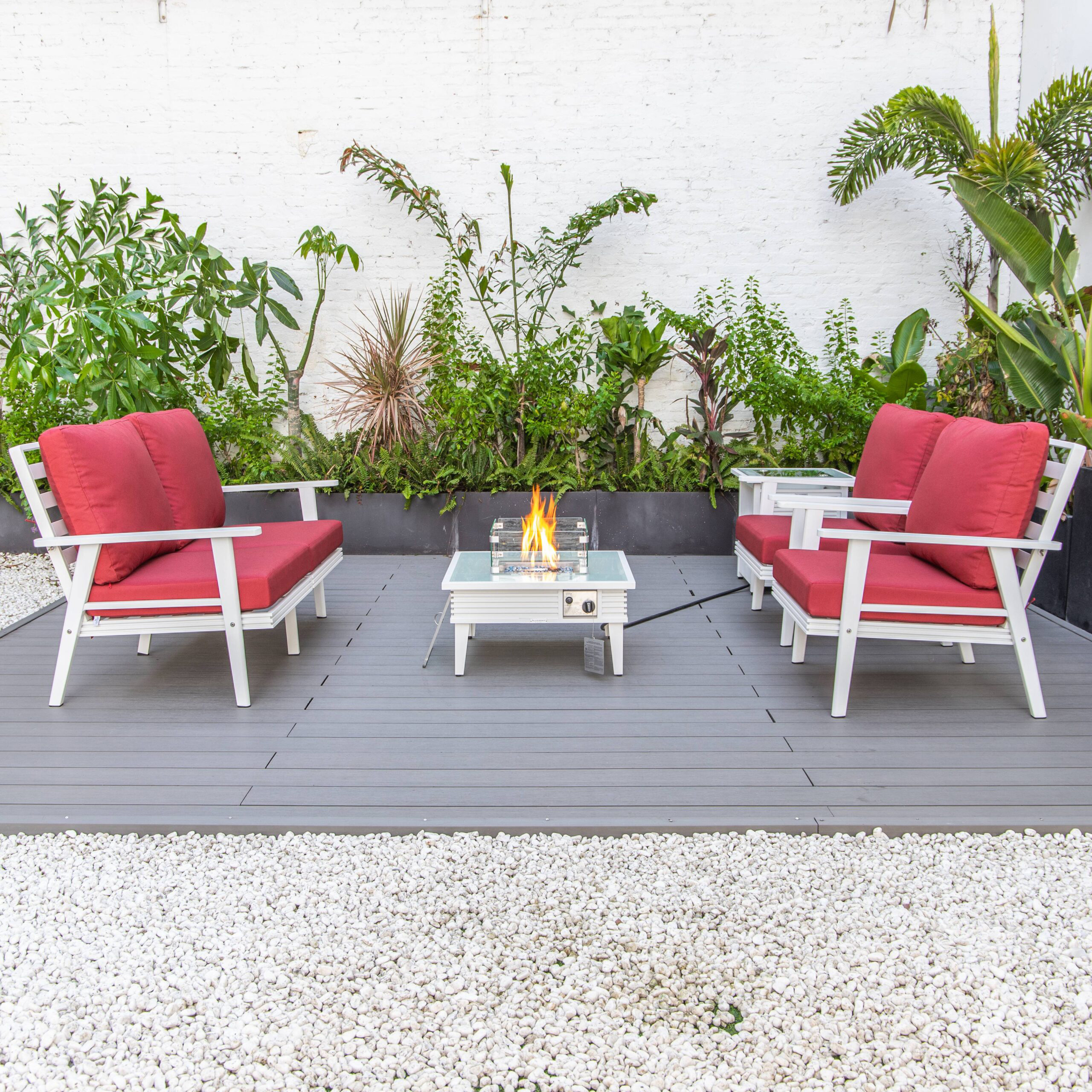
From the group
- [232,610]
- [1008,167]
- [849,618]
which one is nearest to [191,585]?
[232,610]

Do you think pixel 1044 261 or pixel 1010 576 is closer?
pixel 1010 576

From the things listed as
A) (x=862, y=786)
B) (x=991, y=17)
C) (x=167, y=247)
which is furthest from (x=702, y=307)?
(x=862, y=786)

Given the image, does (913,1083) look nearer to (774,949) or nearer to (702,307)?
(774,949)

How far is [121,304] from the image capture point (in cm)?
488

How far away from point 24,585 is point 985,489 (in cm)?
495

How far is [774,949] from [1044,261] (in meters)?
3.56

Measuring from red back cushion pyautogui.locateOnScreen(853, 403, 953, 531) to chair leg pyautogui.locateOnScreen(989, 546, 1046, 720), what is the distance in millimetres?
674

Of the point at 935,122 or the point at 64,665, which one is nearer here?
the point at 64,665

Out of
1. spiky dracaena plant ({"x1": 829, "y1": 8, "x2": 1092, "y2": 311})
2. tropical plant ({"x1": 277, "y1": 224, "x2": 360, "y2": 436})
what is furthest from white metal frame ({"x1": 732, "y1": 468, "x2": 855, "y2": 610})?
tropical plant ({"x1": 277, "y1": 224, "x2": 360, "y2": 436})

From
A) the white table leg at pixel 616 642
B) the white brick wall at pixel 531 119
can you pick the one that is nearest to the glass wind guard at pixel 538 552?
the white table leg at pixel 616 642

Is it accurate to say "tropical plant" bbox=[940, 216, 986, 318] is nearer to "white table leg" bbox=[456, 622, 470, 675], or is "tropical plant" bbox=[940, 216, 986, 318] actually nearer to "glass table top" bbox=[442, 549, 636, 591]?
"glass table top" bbox=[442, 549, 636, 591]

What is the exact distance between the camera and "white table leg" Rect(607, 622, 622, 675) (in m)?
3.37

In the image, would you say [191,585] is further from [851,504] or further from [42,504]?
[851,504]

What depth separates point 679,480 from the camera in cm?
566
